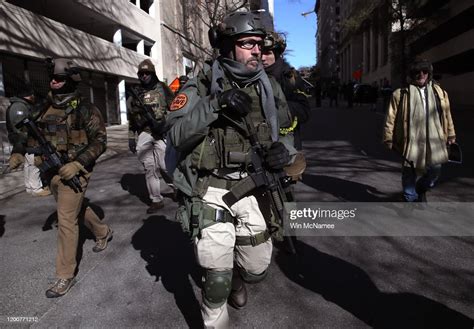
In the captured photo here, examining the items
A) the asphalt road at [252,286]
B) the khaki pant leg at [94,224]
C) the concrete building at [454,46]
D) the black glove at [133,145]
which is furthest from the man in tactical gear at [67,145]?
the concrete building at [454,46]

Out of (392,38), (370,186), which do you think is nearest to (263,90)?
(370,186)

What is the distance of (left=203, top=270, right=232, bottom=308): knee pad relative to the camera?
2.17 meters

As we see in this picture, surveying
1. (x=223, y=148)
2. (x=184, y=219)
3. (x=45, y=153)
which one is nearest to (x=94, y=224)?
(x=45, y=153)

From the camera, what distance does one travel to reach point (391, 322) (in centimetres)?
254

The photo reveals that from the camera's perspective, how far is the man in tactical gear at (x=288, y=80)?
11.3ft

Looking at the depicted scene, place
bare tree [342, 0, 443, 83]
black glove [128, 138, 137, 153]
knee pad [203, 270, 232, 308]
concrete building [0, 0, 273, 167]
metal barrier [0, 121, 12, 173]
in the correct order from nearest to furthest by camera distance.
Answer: knee pad [203, 270, 232, 308], black glove [128, 138, 137, 153], metal barrier [0, 121, 12, 173], concrete building [0, 0, 273, 167], bare tree [342, 0, 443, 83]

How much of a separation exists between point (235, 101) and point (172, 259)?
2170 mm

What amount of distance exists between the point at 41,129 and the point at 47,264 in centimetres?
138

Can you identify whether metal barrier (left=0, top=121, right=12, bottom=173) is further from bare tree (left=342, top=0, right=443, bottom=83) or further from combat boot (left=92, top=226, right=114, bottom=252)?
bare tree (left=342, top=0, right=443, bottom=83)

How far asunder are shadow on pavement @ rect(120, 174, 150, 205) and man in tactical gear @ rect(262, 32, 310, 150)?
9.95 ft

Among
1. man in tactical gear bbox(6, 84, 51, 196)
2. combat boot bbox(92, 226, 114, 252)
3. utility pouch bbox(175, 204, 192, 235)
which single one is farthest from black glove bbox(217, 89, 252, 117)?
combat boot bbox(92, 226, 114, 252)

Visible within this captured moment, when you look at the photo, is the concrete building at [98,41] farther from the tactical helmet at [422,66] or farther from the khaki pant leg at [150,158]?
the tactical helmet at [422,66]

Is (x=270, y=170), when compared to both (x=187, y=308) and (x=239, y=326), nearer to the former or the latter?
(x=239, y=326)

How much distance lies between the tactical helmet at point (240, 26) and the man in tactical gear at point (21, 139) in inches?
A: 76.9
